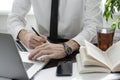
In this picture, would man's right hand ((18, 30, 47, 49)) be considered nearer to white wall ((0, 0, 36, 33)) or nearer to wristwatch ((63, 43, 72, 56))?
wristwatch ((63, 43, 72, 56))

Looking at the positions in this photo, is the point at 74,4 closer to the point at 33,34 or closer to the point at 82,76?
the point at 33,34

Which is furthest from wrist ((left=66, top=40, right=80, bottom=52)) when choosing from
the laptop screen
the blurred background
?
the blurred background

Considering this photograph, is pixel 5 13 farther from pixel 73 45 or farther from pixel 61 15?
pixel 73 45

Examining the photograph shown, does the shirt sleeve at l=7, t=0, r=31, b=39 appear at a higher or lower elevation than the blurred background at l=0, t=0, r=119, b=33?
higher

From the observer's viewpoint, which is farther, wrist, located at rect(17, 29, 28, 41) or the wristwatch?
wrist, located at rect(17, 29, 28, 41)

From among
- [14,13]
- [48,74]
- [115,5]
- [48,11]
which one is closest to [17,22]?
[14,13]

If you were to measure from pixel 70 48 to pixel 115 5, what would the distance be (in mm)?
1077

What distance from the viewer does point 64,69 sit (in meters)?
0.96

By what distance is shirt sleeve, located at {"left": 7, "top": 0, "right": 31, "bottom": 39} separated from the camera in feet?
4.87

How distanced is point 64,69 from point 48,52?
0.15 m

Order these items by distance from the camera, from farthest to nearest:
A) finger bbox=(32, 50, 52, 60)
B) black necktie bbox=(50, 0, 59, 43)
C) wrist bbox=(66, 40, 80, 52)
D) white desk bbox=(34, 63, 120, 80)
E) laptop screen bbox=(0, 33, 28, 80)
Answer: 1. black necktie bbox=(50, 0, 59, 43)
2. wrist bbox=(66, 40, 80, 52)
3. finger bbox=(32, 50, 52, 60)
4. white desk bbox=(34, 63, 120, 80)
5. laptop screen bbox=(0, 33, 28, 80)

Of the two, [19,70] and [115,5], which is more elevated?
[19,70]

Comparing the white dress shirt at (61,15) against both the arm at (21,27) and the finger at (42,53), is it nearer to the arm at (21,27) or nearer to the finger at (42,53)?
the arm at (21,27)

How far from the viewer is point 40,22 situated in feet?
5.27
